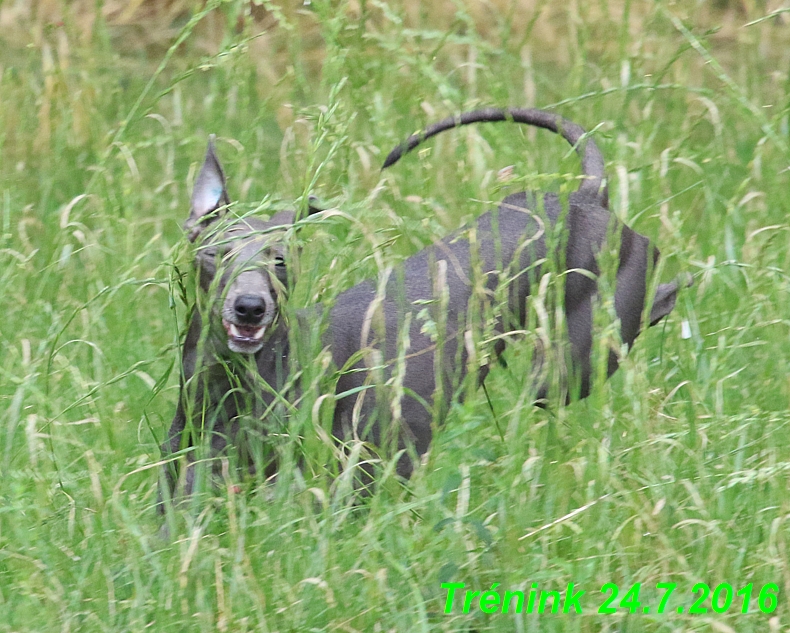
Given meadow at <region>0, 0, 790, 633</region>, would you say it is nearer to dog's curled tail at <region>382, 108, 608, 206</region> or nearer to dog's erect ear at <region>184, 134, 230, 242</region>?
dog's curled tail at <region>382, 108, 608, 206</region>

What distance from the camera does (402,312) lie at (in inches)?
107

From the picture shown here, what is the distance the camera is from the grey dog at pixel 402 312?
2990 millimetres

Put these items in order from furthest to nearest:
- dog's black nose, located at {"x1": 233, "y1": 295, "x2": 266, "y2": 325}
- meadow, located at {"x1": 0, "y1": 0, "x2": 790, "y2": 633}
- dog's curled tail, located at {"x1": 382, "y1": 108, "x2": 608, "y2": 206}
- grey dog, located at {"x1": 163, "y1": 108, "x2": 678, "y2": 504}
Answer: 1. dog's curled tail, located at {"x1": 382, "y1": 108, "x2": 608, "y2": 206}
2. dog's black nose, located at {"x1": 233, "y1": 295, "x2": 266, "y2": 325}
3. grey dog, located at {"x1": 163, "y1": 108, "x2": 678, "y2": 504}
4. meadow, located at {"x1": 0, "y1": 0, "x2": 790, "y2": 633}

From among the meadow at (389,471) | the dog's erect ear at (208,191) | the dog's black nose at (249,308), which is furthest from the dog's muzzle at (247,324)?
the dog's erect ear at (208,191)

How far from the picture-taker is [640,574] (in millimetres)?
2639

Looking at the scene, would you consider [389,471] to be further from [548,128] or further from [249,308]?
[548,128]

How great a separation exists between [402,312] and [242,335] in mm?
647

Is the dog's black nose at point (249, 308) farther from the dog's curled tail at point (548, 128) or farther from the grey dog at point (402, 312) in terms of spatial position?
the dog's curled tail at point (548, 128)

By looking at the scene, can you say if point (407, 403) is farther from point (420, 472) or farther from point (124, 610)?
point (124, 610)

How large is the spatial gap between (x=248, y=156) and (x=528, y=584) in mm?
2683

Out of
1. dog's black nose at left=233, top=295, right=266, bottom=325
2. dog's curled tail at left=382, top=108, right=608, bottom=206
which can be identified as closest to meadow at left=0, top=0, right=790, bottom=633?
dog's curled tail at left=382, top=108, right=608, bottom=206

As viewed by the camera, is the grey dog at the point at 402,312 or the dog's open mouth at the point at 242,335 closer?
the grey dog at the point at 402,312

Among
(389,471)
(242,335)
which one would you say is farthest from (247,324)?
(389,471)

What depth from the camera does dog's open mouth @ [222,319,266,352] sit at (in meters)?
3.19
